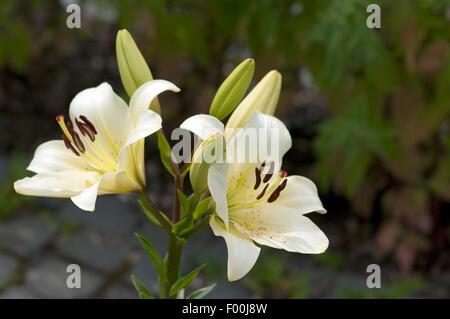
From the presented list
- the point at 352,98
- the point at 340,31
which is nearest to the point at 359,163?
the point at 352,98

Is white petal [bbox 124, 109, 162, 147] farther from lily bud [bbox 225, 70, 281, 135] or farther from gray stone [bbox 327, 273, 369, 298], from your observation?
gray stone [bbox 327, 273, 369, 298]

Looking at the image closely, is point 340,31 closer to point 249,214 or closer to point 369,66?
point 369,66

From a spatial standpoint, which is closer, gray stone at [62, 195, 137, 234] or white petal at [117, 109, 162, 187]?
white petal at [117, 109, 162, 187]

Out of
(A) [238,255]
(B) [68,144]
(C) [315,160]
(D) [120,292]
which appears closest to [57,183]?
(B) [68,144]

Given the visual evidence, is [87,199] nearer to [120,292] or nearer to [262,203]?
[262,203]

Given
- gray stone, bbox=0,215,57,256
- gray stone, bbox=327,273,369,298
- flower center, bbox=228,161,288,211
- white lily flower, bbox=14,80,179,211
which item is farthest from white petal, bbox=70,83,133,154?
gray stone, bbox=0,215,57,256
